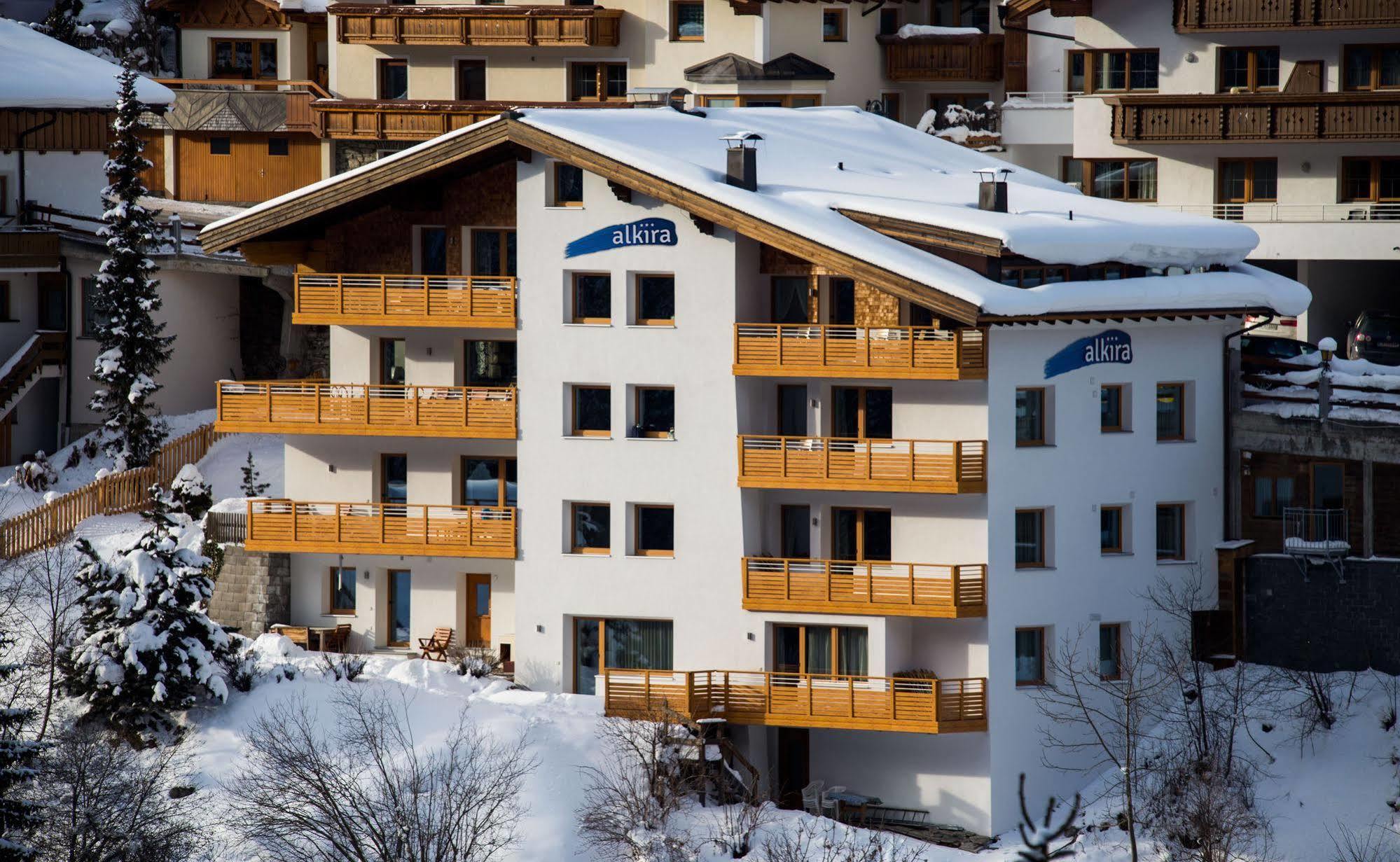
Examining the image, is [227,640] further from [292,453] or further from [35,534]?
[35,534]

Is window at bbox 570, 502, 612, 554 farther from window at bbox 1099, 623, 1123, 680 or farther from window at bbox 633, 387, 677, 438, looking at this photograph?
window at bbox 1099, 623, 1123, 680

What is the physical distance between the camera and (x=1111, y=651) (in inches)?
2062

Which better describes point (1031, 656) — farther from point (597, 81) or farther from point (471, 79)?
point (471, 79)

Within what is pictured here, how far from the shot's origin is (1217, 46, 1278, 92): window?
6625 cm

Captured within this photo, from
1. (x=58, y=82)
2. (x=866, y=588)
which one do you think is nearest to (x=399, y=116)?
(x=58, y=82)

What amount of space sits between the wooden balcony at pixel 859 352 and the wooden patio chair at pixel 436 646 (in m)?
8.83

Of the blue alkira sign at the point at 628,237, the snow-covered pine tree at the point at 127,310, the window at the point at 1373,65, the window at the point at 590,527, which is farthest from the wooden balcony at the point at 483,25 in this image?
the window at the point at 590,527

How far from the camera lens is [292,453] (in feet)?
180

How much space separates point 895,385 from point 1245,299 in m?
8.16

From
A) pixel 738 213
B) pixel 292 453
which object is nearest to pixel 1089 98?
pixel 738 213

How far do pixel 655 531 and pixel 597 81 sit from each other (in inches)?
932

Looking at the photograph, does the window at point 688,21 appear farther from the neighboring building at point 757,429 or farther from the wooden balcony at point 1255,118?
the neighboring building at point 757,429

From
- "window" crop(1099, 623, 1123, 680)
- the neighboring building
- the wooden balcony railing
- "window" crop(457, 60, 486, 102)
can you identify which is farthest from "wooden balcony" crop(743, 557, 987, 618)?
"window" crop(457, 60, 486, 102)

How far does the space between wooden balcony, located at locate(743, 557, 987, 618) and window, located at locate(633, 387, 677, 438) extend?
10.7ft
